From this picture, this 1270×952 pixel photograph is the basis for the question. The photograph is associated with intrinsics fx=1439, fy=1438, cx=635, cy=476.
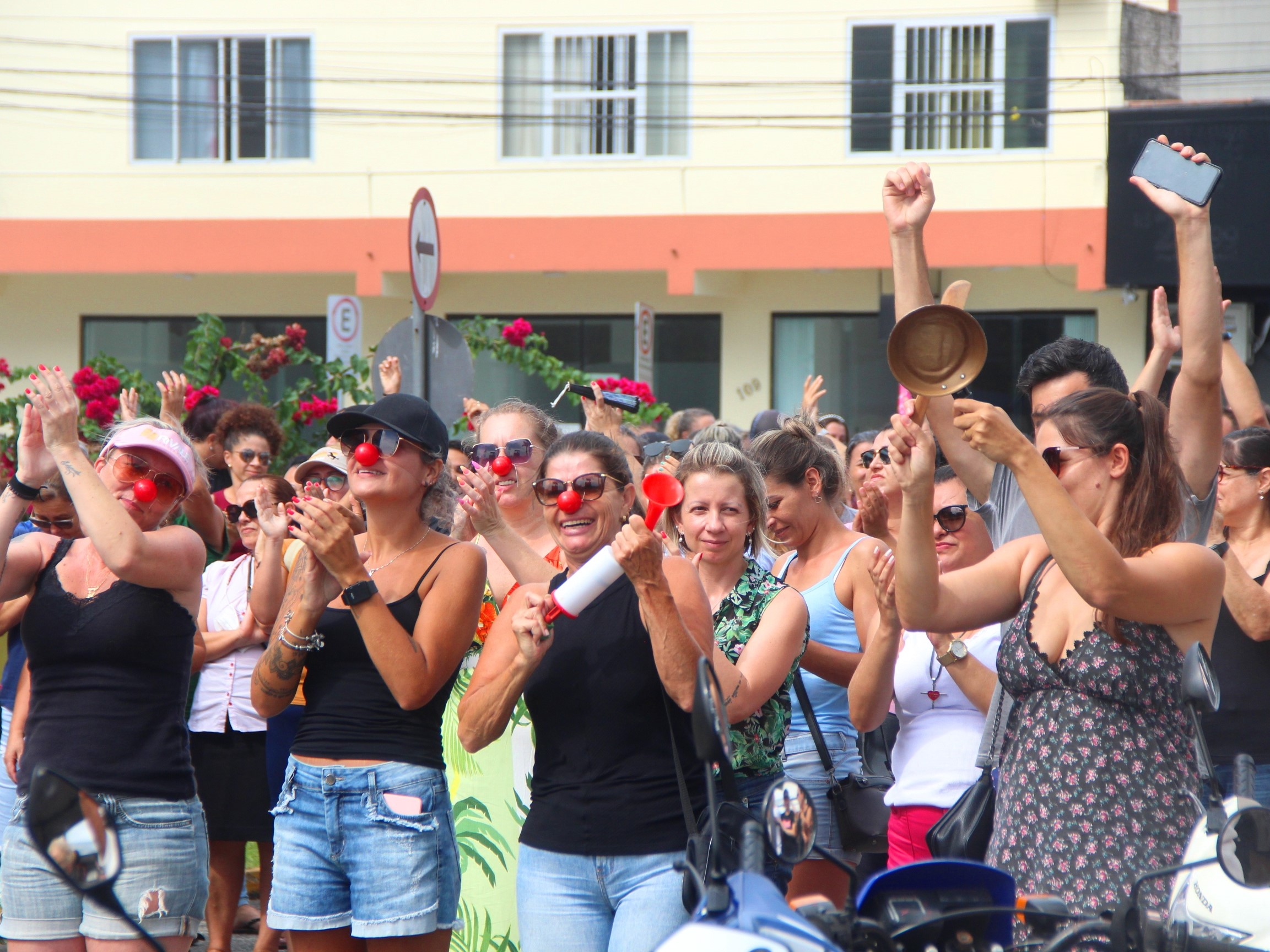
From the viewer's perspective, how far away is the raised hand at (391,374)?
23.7ft

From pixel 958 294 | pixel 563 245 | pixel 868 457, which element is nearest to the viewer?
pixel 958 294

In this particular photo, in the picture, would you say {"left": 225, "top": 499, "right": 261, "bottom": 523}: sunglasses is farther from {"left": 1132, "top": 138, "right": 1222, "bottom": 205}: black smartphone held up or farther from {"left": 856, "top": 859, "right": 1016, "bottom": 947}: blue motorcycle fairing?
{"left": 856, "top": 859, "right": 1016, "bottom": 947}: blue motorcycle fairing

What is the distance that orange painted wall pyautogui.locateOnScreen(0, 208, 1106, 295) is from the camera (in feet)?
54.1

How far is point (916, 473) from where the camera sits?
10.1 ft

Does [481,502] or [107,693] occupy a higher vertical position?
[481,502]

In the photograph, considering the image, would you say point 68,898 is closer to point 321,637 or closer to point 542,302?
point 321,637

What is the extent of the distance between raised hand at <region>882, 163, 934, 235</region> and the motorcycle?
7.50 ft

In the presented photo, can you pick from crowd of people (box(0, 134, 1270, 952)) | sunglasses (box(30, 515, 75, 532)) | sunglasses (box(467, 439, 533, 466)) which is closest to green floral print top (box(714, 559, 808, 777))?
crowd of people (box(0, 134, 1270, 952))

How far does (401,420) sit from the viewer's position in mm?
3990

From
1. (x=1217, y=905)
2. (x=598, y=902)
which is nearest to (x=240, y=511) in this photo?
(x=598, y=902)

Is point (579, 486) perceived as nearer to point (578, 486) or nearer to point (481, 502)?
point (578, 486)

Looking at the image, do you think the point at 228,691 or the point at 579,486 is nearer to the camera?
the point at 579,486

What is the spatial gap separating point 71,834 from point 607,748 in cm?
164

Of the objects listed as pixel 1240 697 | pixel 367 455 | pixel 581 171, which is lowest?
pixel 1240 697
